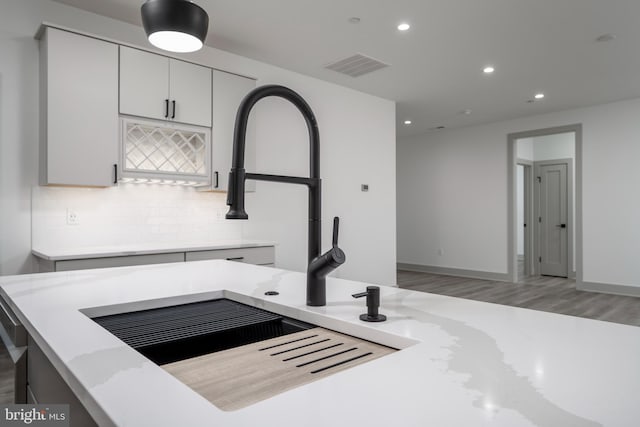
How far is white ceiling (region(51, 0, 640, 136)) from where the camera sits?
320 centimetres

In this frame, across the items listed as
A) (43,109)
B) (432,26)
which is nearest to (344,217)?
(432,26)

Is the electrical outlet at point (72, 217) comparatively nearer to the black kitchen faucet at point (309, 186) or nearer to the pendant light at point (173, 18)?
the pendant light at point (173, 18)

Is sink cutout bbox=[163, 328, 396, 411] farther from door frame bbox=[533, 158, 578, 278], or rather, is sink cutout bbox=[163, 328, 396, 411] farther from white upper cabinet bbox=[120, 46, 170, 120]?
door frame bbox=[533, 158, 578, 278]

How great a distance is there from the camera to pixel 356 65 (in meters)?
4.43

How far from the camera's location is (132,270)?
1.71 meters

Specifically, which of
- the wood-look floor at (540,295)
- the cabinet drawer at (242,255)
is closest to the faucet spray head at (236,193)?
the cabinet drawer at (242,255)

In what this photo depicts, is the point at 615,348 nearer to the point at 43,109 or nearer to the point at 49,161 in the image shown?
the point at 49,161

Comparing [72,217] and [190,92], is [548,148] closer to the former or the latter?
[190,92]

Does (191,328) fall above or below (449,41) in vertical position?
below

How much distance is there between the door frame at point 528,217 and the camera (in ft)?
25.4

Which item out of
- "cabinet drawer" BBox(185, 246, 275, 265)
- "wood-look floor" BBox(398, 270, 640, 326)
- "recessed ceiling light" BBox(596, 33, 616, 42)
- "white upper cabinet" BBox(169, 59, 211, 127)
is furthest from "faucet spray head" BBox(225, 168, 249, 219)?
"wood-look floor" BBox(398, 270, 640, 326)

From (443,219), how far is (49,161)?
6449 millimetres

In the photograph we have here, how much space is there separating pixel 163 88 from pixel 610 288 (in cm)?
628

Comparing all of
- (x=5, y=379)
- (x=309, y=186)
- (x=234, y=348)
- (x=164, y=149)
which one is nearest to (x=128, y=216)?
(x=164, y=149)
